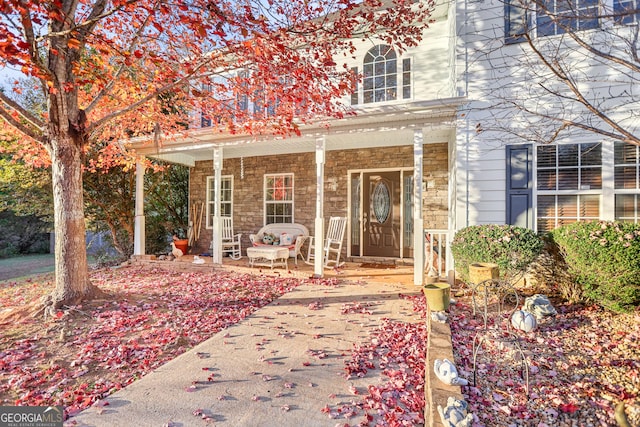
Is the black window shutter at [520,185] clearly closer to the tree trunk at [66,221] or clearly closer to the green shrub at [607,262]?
the green shrub at [607,262]

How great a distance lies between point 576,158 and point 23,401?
6.77m

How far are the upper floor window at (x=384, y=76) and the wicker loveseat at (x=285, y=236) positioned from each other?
3.27 meters

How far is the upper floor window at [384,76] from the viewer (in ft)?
22.1

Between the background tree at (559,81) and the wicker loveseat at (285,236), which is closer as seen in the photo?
the background tree at (559,81)

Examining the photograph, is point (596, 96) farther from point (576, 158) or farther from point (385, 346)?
point (385, 346)

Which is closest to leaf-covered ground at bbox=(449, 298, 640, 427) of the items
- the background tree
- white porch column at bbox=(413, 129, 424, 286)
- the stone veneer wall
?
white porch column at bbox=(413, 129, 424, 286)

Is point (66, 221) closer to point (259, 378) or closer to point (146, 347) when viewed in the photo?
point (146, 347)

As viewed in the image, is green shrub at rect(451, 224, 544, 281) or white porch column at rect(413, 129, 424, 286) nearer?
green shrub at rect(451, 224, 544, 281)

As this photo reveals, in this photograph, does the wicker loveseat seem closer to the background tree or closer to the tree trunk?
the tree trunk

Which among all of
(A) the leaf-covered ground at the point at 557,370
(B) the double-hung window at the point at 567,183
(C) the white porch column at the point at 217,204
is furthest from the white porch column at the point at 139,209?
(B) the double-hung window at the point at 567,183

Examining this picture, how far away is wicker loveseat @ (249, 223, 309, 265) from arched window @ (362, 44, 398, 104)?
11.2 feet

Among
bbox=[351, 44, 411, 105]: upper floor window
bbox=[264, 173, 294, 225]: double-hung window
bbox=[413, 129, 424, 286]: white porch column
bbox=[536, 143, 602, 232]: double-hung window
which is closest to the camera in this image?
bbox=[536, 143, 602, 232]: double-hung window

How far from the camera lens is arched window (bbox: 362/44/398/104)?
269 inches

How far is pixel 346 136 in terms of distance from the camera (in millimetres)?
6199
